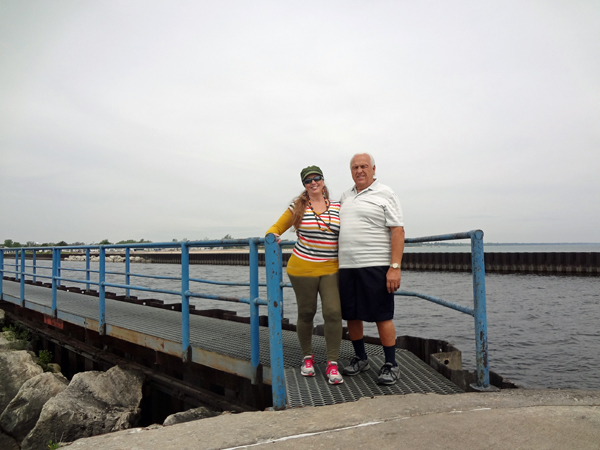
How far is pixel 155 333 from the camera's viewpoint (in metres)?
4.63

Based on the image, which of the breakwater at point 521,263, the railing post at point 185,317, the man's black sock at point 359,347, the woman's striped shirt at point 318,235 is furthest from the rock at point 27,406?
the breakwater at point 521,263

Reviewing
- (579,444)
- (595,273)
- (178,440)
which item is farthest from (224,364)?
(595,273)

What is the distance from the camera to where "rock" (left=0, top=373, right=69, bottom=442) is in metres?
4.93

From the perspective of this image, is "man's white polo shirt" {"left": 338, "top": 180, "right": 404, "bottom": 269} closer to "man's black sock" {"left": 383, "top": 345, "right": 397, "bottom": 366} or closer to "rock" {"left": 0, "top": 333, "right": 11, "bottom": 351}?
"man's black sock" {"left": 383, "top": 345, "right": 397, "bottom": 366}

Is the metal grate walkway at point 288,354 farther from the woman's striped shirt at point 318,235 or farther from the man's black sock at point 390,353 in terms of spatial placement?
the woman's striped shirt at point 318,235

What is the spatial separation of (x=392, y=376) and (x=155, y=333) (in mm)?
2741

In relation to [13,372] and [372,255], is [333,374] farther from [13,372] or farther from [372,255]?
[13,372]

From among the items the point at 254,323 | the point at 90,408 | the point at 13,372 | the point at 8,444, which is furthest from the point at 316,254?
the point at 13,372

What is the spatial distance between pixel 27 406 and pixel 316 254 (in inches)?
173

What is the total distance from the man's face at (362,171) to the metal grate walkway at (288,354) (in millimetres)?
1458

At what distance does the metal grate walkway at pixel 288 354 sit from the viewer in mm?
2944

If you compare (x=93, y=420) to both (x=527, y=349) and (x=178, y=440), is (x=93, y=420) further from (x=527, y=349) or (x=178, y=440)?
(x=527, y=349)

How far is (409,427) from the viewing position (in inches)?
90.7

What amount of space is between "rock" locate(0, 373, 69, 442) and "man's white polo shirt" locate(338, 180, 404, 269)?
4.27 meters
